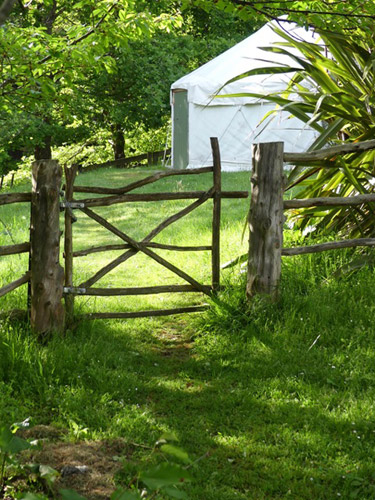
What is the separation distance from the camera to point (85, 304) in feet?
18.4

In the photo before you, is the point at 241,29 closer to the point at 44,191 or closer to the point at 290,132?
the point at 290,132

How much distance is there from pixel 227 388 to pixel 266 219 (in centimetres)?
151

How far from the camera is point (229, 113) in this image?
1622cm

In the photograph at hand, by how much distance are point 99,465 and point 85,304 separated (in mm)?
2397

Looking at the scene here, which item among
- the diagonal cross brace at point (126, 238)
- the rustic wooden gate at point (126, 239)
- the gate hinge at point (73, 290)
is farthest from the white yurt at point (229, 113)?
the gate hinge at point (73, 290)

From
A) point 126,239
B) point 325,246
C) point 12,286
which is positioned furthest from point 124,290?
point 325,246

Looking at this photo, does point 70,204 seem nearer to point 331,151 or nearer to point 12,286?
point 12,286

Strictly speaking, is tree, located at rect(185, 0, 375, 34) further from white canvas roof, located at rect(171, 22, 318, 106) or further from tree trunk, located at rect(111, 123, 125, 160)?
tree trunk, located at rect(111, 123, 125, 160)

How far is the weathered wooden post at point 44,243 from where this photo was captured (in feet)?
15.7

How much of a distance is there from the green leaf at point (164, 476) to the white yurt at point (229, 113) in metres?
14.5

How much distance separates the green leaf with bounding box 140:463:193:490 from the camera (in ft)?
5.35

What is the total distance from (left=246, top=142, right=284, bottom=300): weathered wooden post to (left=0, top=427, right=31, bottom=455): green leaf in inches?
131

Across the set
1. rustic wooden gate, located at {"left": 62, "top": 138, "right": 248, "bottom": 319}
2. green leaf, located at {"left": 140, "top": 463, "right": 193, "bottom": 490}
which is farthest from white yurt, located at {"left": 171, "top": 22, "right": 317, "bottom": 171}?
green leaf, located at {"left": 140, "top": 463, "right": 193, "bottom": 490}

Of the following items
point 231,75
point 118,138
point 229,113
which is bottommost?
point 118,138
